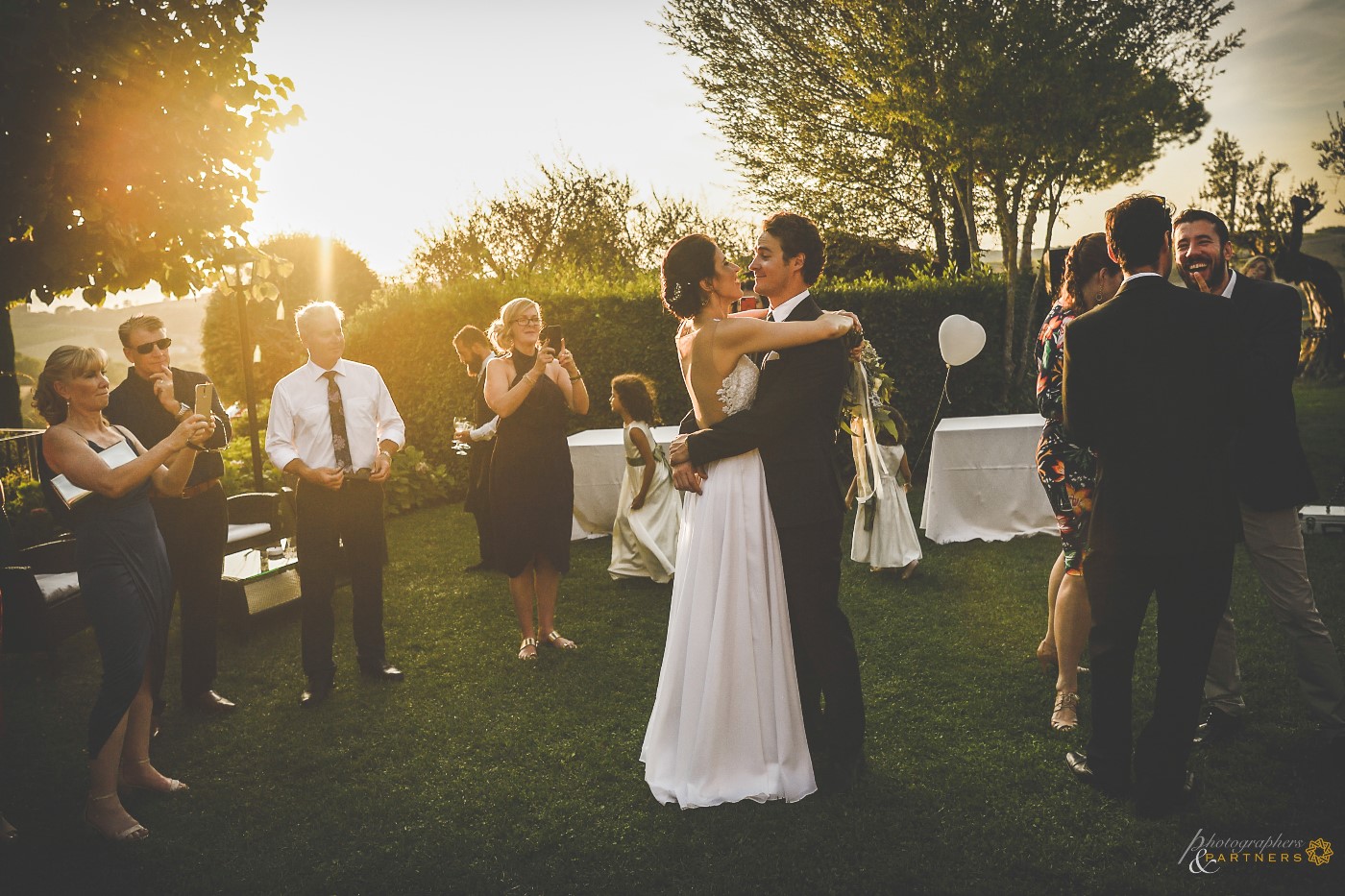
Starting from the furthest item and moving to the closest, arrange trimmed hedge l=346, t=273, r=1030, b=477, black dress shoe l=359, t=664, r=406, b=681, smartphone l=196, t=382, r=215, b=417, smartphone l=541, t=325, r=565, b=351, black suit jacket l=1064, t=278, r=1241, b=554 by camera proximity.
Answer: trimmed hedge l=346, t=273, r=1030, b=477
black dress shoe l=359, t=664, r=406, b=681
smartphone l=541, t=325, r=565, b=351
smartphone l=196, t=382, r=215, b=417
black suit jacket l=1064, t=278, r=1241, b=554

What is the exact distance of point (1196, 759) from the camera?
3.19 metres

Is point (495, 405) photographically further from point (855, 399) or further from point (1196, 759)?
point (1196, 759)

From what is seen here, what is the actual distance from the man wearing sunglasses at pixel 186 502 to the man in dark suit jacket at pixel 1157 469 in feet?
12.1

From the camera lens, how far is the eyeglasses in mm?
3805

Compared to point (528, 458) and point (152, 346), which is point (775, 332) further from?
point (152, 346)

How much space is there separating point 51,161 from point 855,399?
5439 millimetres

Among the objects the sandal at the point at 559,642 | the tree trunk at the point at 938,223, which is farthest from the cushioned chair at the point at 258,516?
the tree trunk at the point at 938,223

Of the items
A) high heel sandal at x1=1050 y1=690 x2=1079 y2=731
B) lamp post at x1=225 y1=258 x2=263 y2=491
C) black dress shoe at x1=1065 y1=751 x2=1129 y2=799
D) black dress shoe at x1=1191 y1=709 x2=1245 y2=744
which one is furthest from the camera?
lamp post at x1=225 y1=258 x2=263 y2=491

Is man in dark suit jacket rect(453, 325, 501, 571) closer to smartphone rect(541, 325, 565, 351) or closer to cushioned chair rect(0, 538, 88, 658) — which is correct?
smartphone rect(541, 325, 565, 351)

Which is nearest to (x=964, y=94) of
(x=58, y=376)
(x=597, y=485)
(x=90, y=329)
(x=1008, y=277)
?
(x=1008, y=277)

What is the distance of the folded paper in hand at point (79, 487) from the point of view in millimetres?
2947

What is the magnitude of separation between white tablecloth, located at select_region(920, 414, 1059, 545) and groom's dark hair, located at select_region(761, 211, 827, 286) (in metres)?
4.31

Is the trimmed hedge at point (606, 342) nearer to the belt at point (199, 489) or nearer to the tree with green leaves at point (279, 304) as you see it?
the tree with green leaves at point (279, 304)

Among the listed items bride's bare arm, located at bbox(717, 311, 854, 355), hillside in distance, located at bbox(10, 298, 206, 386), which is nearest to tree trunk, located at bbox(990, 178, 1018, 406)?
bride's bare arm, located at bbox(717, 311, 854, 355)
